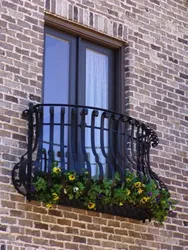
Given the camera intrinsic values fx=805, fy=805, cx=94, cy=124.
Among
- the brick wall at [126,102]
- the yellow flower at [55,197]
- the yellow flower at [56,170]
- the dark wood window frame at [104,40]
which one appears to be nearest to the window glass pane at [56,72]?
the dark wood window frame at [104,40]

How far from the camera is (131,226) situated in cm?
936

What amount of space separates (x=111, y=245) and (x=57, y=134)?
1.39 m

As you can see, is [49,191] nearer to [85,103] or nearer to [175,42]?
[85,103]

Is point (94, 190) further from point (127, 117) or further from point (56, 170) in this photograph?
point (127, 117)

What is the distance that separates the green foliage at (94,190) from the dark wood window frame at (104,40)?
1.28 meters

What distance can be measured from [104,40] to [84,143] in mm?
1778

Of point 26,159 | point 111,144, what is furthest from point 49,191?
point 111,144

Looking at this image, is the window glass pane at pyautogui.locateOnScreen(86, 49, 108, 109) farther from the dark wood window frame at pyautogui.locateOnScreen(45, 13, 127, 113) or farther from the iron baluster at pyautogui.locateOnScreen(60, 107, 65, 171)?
the iron baluster at pyautogui.locateOnScreen(60, 107, 65, 171)

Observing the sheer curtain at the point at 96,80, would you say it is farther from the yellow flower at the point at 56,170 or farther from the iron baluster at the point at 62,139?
the yellow flower at the point at 56,170

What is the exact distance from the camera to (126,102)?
Result: 9.84m

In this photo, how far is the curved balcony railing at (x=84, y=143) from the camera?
8.45 meters

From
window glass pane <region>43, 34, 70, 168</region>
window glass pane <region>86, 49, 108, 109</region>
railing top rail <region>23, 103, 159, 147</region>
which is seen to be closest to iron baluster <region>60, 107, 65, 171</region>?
railing top rail <region>23, 103, 159, 147</region>

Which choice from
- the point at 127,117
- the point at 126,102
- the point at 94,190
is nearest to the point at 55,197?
the point at 94,190

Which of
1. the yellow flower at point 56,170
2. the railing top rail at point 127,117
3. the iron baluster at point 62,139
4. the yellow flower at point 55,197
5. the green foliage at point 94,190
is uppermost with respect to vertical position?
the railing top rail at point 127,117
